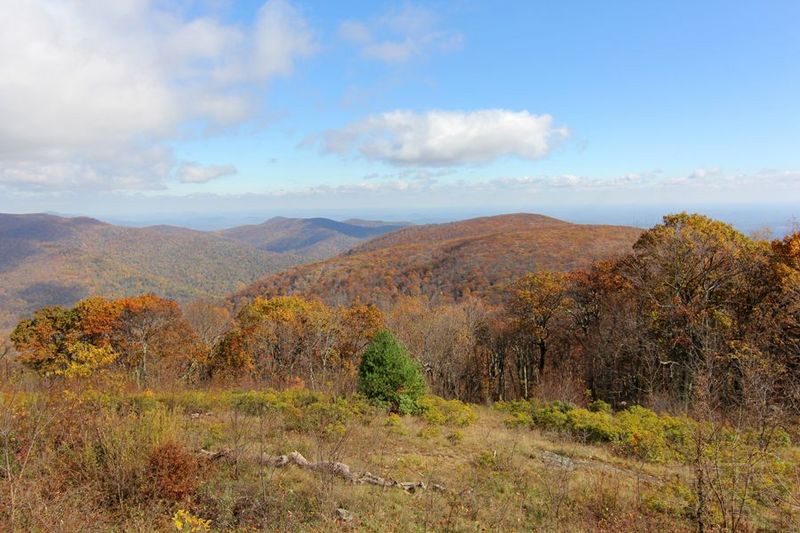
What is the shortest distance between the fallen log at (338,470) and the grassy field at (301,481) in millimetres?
48

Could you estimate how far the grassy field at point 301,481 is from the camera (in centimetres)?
552

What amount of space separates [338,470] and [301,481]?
2.18ft

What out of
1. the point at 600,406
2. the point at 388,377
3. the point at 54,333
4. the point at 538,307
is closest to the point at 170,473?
the point at 388,377

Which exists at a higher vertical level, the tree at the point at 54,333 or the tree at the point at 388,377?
the tree at the point at 388,377

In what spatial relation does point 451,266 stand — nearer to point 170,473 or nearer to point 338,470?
point 338,470

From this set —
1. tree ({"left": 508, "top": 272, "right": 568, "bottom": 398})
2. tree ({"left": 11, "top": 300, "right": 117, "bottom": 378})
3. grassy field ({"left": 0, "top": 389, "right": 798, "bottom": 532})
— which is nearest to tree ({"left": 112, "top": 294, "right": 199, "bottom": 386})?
tree ({"left": 11, "top": 300, "right": 117, "bottom": 378})

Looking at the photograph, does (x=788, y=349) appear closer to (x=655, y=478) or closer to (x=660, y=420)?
(x=660, y=420)

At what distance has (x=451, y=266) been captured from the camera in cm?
7225

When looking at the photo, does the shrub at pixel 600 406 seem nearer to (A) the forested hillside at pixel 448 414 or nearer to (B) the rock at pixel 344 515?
(A) the forested hillside at pixel 448 414

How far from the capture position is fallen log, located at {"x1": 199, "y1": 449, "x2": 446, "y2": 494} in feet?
23.2

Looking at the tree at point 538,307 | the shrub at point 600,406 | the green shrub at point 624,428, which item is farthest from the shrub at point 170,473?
the tree at point 538,307

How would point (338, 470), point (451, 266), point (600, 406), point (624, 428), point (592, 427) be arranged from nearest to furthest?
point (338, 470) < point (624, 428) < point (592, 427) < point (600, 406) < point (451, 266)

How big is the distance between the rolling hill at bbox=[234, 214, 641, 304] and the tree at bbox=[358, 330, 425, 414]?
34.7 m

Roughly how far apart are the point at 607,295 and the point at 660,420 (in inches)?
443
